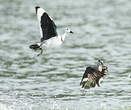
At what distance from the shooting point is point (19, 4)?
28.9m

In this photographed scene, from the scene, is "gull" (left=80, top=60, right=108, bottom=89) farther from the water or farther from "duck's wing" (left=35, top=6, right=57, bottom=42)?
"duck's wing" (left=35, top=6, right=57, bottom=42)

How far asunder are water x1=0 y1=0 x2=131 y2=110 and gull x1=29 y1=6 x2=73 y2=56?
128 cm

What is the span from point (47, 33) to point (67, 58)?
4.53 m

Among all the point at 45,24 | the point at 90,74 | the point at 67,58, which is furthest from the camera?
the point at 67,58

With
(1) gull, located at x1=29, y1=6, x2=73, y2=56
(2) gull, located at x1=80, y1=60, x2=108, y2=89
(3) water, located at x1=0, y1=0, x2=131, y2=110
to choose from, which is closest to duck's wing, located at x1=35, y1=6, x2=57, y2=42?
(1) gull, located at x1=29, y1=6, x2=73, y2=56

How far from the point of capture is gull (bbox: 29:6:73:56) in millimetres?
12828

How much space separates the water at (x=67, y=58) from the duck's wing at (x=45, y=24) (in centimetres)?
151

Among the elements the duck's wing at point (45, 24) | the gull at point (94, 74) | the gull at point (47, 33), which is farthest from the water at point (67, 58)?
the duck's wing at point (45, 24)

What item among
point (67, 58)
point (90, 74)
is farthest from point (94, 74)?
point (67, 58)

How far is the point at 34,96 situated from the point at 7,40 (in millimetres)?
7456

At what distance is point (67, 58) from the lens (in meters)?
17.6

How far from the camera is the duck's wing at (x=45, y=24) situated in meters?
12.9

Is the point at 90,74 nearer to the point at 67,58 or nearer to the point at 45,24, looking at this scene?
the point at 45,24

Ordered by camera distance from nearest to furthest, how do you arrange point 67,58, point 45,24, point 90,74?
point 90,74, point 45,24, point 67,58
